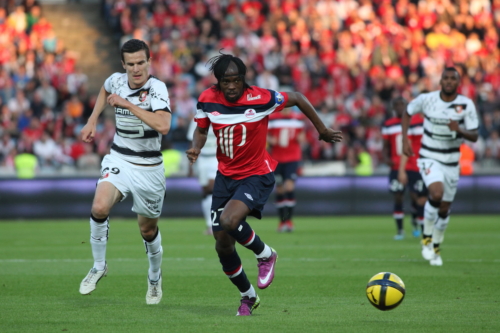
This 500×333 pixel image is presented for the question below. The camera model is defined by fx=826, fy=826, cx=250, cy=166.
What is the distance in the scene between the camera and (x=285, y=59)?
2552 cm

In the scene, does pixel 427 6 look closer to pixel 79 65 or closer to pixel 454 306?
pixel 79 65

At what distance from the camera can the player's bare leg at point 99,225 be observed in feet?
25.6

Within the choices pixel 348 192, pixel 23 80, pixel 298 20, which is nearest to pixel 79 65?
pixel 23 80

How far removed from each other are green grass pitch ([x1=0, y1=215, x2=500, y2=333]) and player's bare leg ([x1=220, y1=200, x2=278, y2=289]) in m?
0.37

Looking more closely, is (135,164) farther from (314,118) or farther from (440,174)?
(440,174)

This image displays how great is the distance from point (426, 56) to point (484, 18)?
11.5ft

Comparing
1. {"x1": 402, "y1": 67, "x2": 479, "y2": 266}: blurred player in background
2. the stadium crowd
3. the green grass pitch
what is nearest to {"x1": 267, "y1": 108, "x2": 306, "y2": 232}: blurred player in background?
the green grass pitch

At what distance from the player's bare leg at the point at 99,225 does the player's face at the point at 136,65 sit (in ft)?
3.43

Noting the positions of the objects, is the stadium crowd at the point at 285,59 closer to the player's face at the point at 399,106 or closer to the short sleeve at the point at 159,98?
the player's face at the point at 399,106

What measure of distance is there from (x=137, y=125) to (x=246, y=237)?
5.60ft

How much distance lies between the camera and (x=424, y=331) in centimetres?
637

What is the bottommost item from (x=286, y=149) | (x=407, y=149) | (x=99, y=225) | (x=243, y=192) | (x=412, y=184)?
(x=412, y=184)

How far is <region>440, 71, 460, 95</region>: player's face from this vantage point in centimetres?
1091

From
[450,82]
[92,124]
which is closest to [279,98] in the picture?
[92,124]
